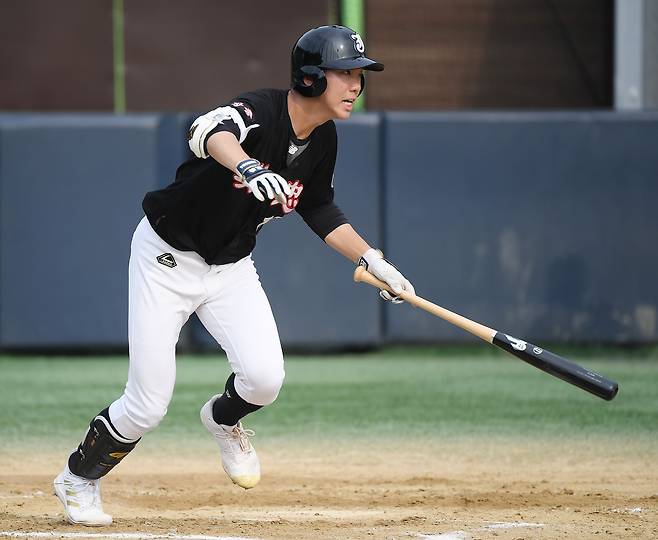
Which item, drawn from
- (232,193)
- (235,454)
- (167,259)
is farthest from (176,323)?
(235,454)

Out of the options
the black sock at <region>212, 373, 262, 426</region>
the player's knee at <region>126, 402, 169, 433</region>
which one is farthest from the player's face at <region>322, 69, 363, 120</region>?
the player's knee at <region>126, 402, 169, 433</region>

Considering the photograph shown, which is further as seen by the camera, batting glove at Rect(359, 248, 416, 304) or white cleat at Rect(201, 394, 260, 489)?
white cleat at Rect(201, 394, 260, 489)

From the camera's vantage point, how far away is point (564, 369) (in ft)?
15.7

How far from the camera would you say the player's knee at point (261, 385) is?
473 centimetres

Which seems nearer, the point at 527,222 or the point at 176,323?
the point at 176,323

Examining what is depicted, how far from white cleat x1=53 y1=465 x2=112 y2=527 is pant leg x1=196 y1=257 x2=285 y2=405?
0.71 metres

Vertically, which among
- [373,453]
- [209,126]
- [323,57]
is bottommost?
[373,453]

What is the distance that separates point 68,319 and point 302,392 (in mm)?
2251

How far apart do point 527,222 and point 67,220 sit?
3461 mm

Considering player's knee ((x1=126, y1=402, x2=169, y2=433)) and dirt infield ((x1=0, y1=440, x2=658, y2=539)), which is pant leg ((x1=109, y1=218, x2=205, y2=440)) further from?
dirt infield ((x1=0, y1=440, x2=658, y2=539))

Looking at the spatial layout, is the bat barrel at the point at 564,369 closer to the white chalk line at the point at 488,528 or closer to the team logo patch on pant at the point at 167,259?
the white chalk line at the point at 488,528

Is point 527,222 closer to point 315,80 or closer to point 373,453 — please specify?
point 373,453

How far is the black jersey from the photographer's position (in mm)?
4543

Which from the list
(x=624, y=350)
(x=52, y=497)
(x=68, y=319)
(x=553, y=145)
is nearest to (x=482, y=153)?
(x=553, y=145)
